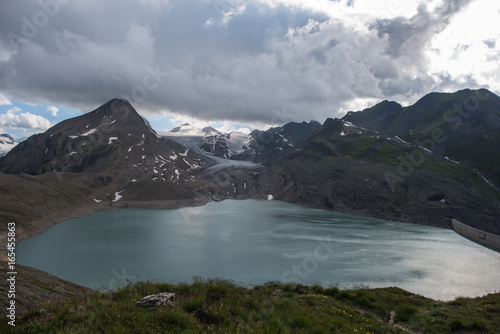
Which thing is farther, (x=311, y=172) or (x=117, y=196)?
(x=311, y=172)

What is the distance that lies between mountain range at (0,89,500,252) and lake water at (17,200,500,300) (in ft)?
43.7

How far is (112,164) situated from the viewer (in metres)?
133

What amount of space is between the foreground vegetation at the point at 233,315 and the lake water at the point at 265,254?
17574 millimetres

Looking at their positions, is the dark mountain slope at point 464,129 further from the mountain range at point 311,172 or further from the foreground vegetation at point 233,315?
the foreground vegetation at point 233,315

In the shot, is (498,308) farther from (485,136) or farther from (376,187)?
(485,136)

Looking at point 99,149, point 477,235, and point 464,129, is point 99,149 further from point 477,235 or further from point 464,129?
point 464,129

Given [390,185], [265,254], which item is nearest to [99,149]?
[265,254]

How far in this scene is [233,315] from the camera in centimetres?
1002

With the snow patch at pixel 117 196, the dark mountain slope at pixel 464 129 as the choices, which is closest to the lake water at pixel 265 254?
the snow patch at pixel 117 196

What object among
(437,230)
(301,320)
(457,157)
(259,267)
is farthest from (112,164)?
(457,157)

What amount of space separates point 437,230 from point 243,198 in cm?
9077

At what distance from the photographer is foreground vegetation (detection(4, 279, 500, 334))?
819cm

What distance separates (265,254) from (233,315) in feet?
123

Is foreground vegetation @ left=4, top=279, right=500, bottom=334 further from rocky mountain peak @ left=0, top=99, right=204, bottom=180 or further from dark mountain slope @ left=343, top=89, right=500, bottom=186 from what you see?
dark mountain slope @ left=343, top=89, right=500, bottom=186
